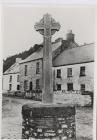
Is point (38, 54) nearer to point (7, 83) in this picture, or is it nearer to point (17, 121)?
point (7, 83)

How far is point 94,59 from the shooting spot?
3.51ft

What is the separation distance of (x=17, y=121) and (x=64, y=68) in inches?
11.4

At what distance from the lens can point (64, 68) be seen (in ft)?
3.54

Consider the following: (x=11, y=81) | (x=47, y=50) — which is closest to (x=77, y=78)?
(x=47, y=50)

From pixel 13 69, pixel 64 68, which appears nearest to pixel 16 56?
pixel 13 69

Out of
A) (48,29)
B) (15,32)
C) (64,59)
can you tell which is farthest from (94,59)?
(15,32)

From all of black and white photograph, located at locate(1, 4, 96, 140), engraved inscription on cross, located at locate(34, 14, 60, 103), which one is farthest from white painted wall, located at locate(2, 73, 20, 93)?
engraved inscription on cross, located at locate(34, 14, 60, 103)

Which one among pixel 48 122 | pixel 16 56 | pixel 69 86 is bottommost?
pixel 48 122

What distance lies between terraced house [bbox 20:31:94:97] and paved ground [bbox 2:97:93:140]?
3.2 inches

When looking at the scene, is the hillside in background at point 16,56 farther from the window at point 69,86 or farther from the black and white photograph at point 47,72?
the window at point 69,86

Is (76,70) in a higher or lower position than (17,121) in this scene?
higher

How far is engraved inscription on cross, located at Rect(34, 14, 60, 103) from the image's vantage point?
106cm

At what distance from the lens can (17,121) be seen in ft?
3.44

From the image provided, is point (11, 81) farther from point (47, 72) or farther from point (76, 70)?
point (76, 70)
